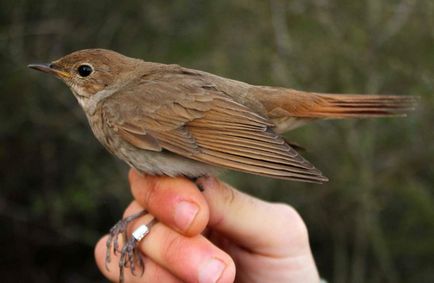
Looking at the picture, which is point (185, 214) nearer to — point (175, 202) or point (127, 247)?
point (175, 202)

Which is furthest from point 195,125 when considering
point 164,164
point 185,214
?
point 185,214

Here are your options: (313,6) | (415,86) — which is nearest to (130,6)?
(313,6)

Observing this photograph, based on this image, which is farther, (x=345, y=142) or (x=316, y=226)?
(x=316, y=226)

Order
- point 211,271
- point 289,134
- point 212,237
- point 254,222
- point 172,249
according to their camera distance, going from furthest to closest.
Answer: point 289,134 → point 212,237 → point 254,222 → point 172,249 → point 211,271

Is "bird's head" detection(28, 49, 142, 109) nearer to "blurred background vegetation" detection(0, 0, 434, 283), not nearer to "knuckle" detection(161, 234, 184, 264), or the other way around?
"knuckle" detection(161, 234, 184, 264)

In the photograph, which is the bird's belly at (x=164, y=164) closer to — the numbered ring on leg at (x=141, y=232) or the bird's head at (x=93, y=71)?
the numbered ring on leg at (x=141, y=232)

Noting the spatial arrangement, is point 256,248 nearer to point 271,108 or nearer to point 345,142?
point 271,108
